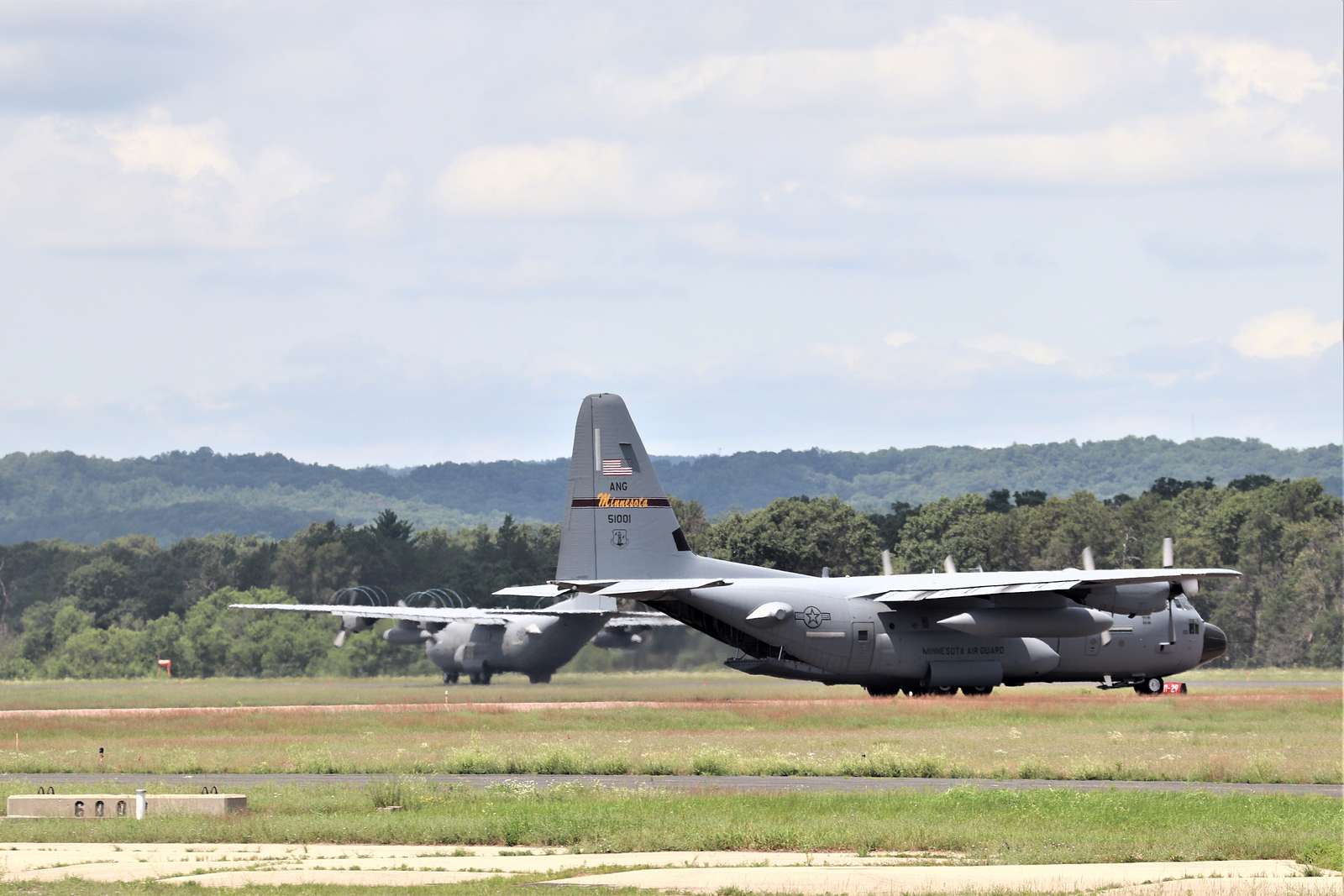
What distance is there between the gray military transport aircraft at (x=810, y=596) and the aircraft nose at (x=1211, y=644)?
19.6 feet

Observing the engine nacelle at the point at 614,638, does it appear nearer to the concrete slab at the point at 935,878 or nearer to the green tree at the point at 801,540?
the green tree at the point at 801,540

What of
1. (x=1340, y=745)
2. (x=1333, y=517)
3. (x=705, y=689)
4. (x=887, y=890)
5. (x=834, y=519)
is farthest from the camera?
(x=1333, y=517)

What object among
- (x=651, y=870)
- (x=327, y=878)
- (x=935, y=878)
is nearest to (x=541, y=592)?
(x=651, y=870)

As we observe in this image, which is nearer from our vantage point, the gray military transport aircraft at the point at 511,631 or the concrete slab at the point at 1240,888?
the concrete slab at the point at 1240,888

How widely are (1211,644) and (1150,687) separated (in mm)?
2338

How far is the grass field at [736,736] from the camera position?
121 ft

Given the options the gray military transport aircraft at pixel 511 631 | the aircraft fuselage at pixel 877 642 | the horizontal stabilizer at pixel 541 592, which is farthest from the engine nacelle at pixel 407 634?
the aircraft fuselage at pixel 877 642

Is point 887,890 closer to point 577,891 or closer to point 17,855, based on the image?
point 577,891

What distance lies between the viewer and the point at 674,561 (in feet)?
175

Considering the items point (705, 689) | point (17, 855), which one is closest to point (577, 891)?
point (17, 855)

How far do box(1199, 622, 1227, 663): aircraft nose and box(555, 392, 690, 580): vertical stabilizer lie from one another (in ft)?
59.4

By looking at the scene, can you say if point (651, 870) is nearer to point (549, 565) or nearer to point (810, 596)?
point (810, 596)

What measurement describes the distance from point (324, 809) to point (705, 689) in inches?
1311

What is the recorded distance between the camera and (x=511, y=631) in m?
75.9
